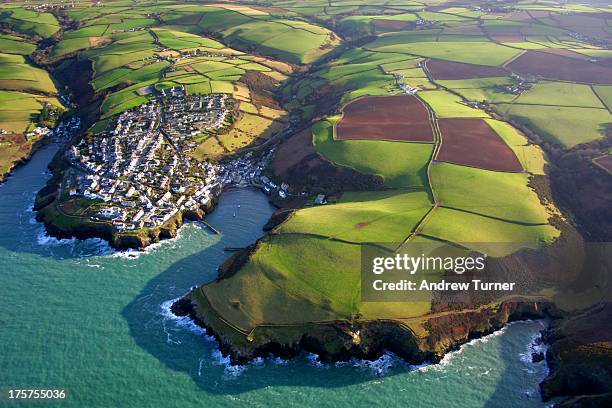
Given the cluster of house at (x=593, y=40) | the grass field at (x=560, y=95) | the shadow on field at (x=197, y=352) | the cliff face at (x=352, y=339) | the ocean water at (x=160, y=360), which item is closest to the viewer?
the ocean water at (x=160, y=360)

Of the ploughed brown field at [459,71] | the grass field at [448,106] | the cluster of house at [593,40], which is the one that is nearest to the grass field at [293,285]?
the grass field at [448,106]

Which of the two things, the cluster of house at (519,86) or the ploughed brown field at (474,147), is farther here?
the cluster of house at (519,86)

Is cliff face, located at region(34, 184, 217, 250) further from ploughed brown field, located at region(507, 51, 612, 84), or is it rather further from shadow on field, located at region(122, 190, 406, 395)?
ploughed brown field, located at region(507, 51, 612, 84)

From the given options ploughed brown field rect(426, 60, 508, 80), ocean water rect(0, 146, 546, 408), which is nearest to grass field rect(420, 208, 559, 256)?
ocean water rect(0, 146, 546, 408)

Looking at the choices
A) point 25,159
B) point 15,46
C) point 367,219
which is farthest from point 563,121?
point 15,46

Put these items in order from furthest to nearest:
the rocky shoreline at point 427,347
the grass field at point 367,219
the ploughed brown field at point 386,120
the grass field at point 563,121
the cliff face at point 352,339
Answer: the ploughed brown field at point 386,120, the grass field at point 563,121, the grass field at point 367,219, the cliff face at point 352,339, the rocky shoreline at point 427,347

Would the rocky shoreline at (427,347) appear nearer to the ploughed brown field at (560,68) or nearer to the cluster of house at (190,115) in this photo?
the cluster of house at (190,115)

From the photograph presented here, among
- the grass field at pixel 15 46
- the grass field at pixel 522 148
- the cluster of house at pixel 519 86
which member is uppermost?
the cluster of house at pixel 519 86
